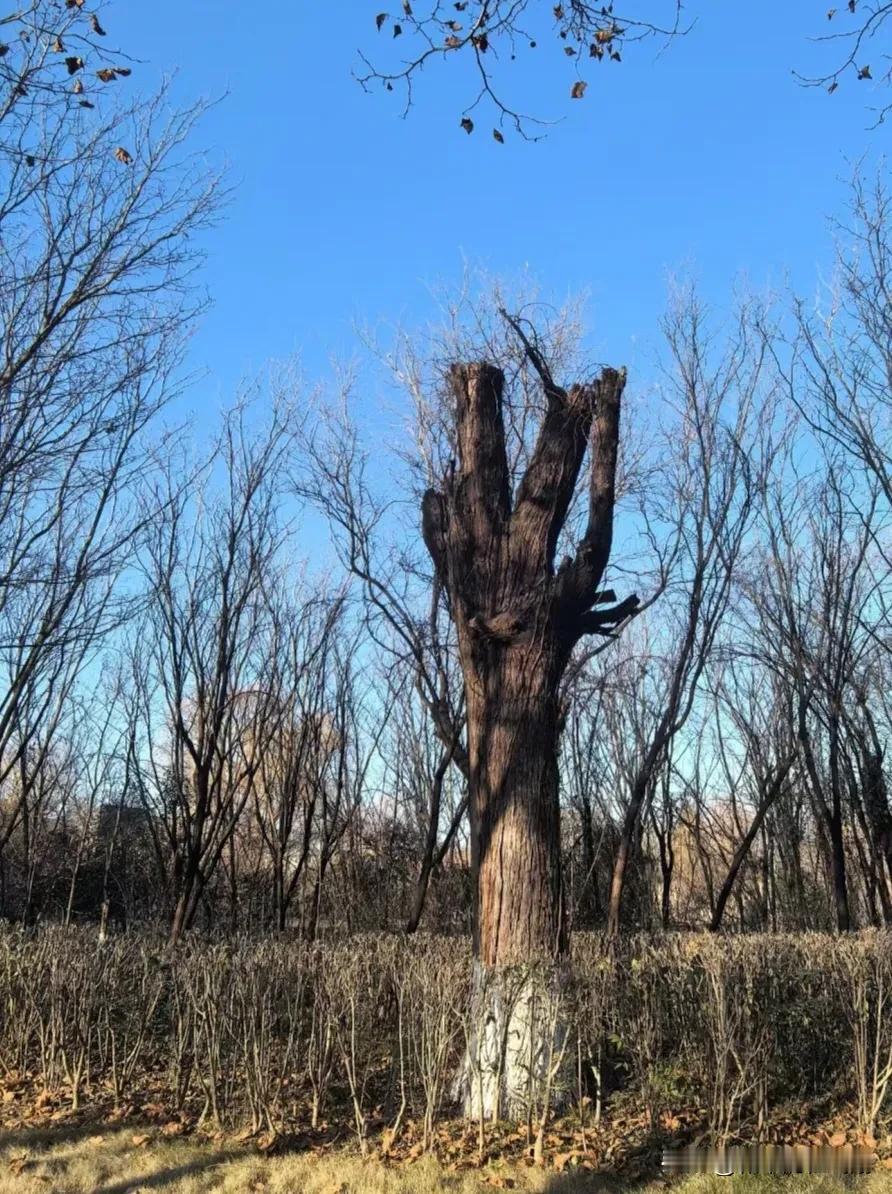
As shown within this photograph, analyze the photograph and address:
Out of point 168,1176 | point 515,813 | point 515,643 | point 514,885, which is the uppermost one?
point 515,643

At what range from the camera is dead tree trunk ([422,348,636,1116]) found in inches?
196

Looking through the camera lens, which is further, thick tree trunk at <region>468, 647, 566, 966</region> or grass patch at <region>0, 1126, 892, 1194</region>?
thick tree trunk at <region>468, 647, 566, 966</region>

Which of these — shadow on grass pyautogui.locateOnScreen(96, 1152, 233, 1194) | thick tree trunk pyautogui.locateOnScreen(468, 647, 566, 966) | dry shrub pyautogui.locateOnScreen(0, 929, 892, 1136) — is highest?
thick tree trunk pyautogui.locateOnScreen(468, 647, 566, 966)

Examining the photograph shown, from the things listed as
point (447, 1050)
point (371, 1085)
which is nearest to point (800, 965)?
point (447, 1050)

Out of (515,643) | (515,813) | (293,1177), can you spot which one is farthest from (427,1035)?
(515,643)

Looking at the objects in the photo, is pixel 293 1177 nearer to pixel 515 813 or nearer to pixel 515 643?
pixel 515 813

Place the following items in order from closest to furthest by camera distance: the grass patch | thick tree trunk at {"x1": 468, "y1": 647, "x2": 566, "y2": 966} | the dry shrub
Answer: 1. the grass patch
2. the dry shrub
3. thick tree trunk at {"x1": 468, "y1": 647, "x2": 566, "y2": 966}

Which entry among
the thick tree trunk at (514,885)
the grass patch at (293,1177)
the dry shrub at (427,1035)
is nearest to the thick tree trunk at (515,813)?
the thick tree trunk at (514,885)

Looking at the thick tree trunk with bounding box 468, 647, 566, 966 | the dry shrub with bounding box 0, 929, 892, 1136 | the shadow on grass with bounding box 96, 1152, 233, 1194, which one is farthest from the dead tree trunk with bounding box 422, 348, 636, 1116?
the shadow on grass with bounding box 96, 1152, 233, 1194

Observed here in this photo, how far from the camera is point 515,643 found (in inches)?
231

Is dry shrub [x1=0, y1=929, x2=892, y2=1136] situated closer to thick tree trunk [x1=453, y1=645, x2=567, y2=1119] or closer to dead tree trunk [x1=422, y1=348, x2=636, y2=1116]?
thick tree trunk [x1=453, y1=645, x2=567, y2=1119]

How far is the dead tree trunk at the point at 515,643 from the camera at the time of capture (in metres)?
4.98

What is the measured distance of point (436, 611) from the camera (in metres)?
11.0

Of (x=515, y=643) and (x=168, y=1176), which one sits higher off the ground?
(x=515, y=643)
